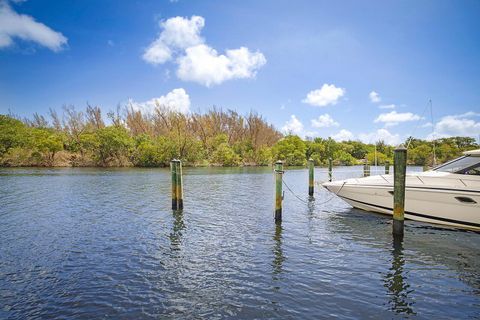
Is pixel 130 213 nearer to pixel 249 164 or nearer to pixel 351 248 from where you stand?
pixel 351 248

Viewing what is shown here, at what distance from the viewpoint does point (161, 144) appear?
67875mm

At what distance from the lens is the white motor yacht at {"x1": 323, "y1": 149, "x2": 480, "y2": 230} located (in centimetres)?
1096

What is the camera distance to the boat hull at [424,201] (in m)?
11.0

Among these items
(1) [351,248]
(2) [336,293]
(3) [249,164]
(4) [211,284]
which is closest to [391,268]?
(1) [351,248]

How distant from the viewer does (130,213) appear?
14.7 meters

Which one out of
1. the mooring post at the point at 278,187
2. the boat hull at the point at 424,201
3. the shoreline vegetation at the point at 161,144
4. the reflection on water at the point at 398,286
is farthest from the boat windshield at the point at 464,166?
the shoreline vegetation at the point at 161,144

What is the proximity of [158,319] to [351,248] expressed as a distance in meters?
6.37

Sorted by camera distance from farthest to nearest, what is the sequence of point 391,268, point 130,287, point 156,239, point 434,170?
point 434,170 < point 156,239 < point 391,268 < point 130,287

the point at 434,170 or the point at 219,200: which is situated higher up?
the point at 434,170

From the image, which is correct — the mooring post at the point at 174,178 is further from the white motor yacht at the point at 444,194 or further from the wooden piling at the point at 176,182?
the white motor yacht at the point at 444,194

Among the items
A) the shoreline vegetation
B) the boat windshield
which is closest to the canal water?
the boat windshield

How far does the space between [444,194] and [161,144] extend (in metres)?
61.8

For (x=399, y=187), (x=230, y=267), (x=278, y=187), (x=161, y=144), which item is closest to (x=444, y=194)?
(x=399, y=187)

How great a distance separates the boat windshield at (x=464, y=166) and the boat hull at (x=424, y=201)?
1.06 m
